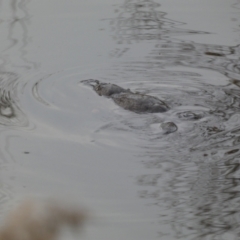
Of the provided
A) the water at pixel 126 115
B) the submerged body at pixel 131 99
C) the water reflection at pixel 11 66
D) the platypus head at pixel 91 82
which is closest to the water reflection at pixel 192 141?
the water at pixel 126 115

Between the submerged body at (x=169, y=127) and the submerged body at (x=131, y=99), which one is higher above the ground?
the submerged body at (x=169, y=127)

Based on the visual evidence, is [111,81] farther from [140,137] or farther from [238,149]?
[238,149]

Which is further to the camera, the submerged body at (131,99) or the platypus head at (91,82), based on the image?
the platypus head at (91,82)

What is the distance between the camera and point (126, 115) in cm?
356

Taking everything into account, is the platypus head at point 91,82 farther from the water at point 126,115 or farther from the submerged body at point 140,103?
the submerged body at point 140,103

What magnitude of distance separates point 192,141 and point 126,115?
577 millimetres

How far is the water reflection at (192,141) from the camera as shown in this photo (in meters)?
2.42

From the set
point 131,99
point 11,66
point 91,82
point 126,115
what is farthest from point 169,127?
point 11,66

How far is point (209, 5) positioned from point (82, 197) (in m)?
3.66

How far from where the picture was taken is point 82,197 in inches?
102

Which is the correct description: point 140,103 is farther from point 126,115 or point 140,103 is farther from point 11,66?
point 11,66

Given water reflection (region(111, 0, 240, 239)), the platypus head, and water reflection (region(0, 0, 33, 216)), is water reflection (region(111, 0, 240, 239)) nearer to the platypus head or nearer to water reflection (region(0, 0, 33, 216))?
the platypus head

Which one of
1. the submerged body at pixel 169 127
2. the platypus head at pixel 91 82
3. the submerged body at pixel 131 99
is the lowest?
the platypus head at pixel 91 82

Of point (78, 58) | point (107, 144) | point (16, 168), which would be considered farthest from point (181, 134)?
point (78, 58)
